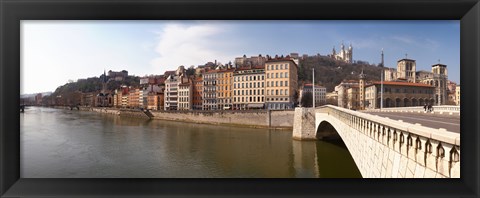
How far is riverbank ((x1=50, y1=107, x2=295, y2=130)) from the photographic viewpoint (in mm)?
17984

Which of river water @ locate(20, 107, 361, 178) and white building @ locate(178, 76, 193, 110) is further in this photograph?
white building @ locate(178, 76, 193, 110)

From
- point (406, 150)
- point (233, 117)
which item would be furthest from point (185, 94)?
point (406, 150)

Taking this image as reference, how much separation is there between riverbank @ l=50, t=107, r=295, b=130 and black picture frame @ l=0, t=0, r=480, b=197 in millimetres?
15640

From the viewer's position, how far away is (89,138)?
11.9 metres

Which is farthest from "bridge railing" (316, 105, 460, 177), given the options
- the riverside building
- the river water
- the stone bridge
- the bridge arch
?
the riverside building

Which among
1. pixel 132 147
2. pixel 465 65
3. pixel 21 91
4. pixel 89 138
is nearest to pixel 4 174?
pixel 21 91

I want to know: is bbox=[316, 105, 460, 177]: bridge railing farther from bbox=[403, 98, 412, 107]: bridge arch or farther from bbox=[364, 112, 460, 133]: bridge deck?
bbox=[403, 98, 412, 107]: bridge arch

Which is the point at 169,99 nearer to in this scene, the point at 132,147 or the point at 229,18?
the point at 132,147

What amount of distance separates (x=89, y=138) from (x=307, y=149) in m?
9.21

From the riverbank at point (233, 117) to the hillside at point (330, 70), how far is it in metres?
4.41

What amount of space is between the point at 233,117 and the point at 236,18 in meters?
17.8

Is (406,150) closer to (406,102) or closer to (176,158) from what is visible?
(176,158)

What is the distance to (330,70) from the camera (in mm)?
20328

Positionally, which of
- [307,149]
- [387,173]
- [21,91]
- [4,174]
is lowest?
[307,149]
